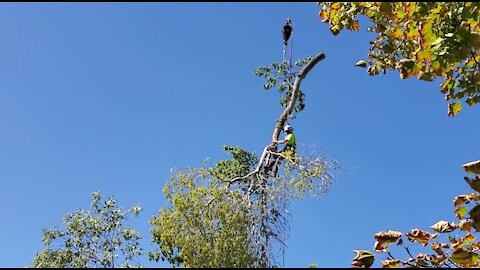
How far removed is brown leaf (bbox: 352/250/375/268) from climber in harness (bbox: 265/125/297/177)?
152 centimetres

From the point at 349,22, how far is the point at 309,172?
4.18 feet

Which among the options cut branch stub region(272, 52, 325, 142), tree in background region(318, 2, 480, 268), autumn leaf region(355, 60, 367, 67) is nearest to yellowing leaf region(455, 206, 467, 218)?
tree in background region(318, 2, 480, 268)

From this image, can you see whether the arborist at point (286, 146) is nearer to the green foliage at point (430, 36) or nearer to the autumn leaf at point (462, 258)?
the green foliage at point (430, 36)

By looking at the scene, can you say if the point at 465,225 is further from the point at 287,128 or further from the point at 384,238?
the point at 287,128

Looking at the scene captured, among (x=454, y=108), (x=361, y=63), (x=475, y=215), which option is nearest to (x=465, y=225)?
(x=475, y=215)

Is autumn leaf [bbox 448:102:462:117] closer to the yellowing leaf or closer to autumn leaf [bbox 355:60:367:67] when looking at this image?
autumn leaf [bbox 355:60:367:67]

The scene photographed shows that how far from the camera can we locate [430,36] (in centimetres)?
336

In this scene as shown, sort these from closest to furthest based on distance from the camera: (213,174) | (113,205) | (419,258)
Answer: (419,258)
(213,174)
(113,205)

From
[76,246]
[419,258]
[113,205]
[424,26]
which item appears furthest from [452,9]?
[113,205]

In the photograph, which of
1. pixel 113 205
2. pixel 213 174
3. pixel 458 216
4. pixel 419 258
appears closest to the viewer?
pixel 419 258

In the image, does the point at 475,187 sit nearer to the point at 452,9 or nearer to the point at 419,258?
the point at 419,258

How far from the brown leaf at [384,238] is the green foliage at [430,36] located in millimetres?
1142

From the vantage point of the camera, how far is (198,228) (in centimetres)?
332

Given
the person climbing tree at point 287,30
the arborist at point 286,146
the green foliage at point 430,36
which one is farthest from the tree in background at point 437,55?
the person climbing tree at point 287,30
